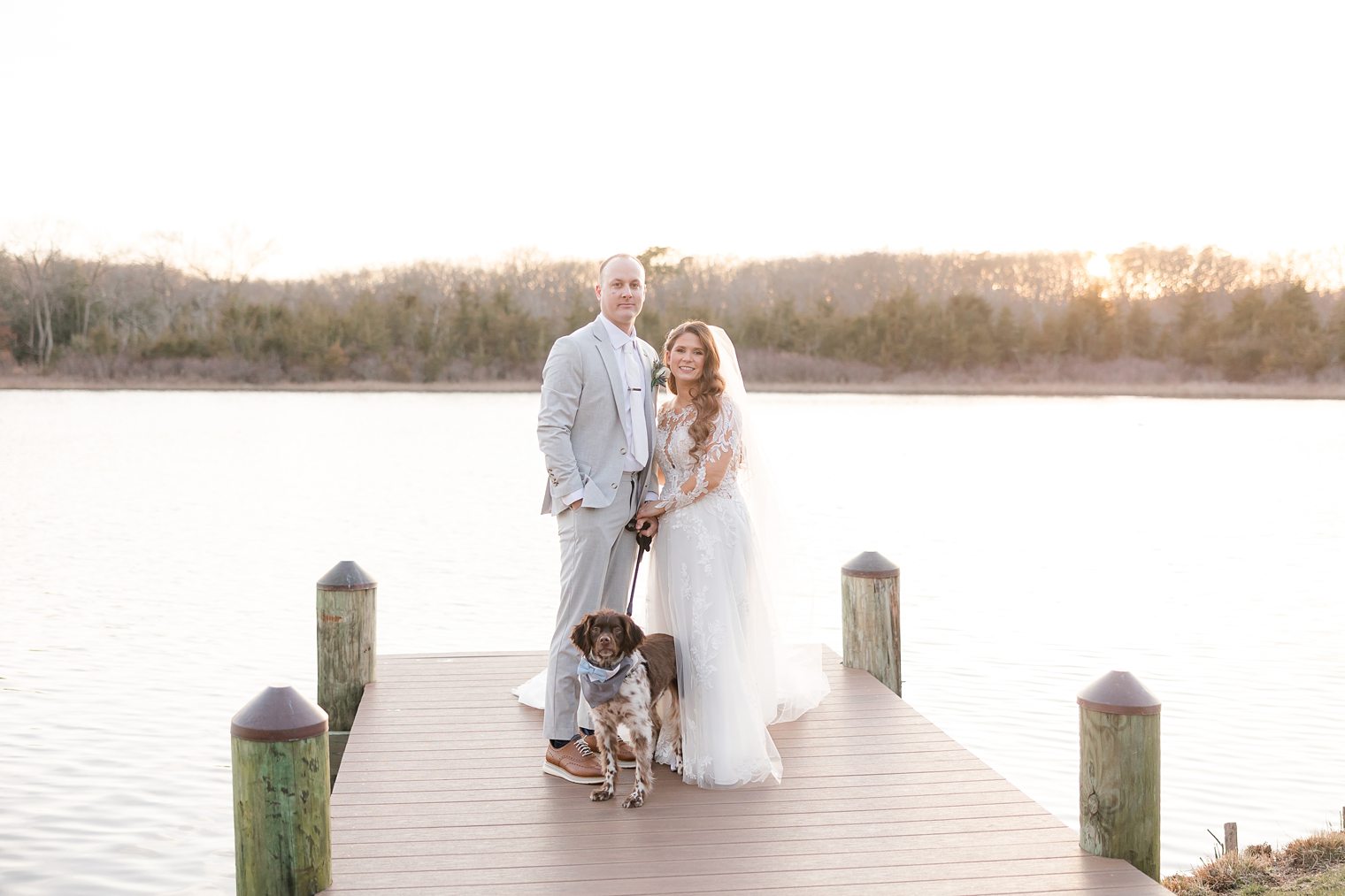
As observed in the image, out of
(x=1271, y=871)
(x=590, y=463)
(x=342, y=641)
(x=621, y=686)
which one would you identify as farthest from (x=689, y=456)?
(x=1271, y=871)

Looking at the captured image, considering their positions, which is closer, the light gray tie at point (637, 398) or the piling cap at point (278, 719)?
the piling cap at point (278, 719)

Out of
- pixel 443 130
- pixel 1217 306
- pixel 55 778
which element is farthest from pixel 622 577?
pixel 1217 306

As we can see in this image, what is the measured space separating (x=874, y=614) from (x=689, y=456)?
6.80 ft

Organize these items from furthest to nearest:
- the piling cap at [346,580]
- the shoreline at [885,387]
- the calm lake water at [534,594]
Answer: the shoreline at [885,387], the calm lake water at [534,594], the piling cap at [346,580]

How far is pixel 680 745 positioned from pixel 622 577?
74cm

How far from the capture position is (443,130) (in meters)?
51.8

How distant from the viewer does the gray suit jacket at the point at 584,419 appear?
4.82 m

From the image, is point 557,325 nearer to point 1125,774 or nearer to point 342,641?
point 342,641

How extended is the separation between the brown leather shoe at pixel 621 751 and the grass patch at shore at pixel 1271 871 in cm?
229

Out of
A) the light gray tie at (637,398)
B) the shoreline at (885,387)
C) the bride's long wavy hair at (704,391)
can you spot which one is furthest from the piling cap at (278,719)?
the shoreline at (885,387)

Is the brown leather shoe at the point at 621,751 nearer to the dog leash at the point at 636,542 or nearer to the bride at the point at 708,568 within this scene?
the bride at the point at 708,568

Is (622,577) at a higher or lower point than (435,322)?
lower

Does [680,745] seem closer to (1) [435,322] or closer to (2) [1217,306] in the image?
(1) [435,322]

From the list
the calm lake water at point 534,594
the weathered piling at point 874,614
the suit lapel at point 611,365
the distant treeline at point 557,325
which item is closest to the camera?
the suit lapel at point 611,365
